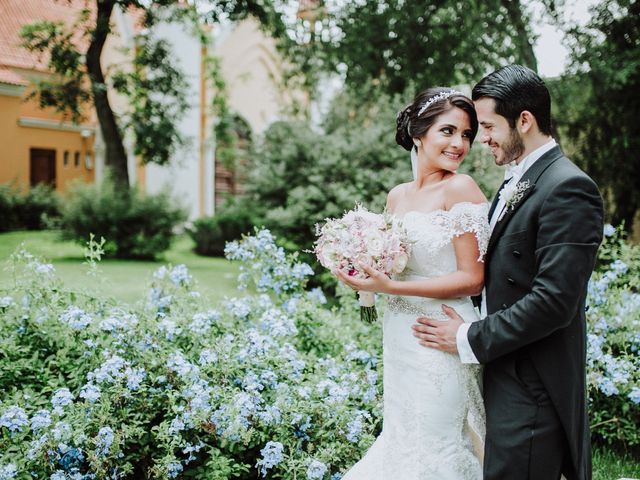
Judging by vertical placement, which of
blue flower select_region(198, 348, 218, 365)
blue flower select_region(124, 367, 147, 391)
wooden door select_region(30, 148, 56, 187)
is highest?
wooden door select_region(30, 148, 56, 187)

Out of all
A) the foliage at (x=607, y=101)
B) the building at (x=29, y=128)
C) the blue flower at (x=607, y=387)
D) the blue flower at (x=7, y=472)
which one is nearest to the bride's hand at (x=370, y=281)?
the blue flower at (x=7, y=472)

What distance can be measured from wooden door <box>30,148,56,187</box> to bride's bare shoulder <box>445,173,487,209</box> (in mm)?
22722

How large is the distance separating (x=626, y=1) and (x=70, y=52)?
37.5ft

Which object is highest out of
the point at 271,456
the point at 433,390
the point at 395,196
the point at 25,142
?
the point at 25,142

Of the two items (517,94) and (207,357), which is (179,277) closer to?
(207,357)

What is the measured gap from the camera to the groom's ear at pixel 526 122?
2.64m

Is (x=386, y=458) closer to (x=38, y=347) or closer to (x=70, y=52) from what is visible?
(x=38, y=347)

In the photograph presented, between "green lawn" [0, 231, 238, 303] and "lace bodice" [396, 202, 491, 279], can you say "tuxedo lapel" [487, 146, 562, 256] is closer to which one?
"lace bodice" [396, 202, 491, 279]

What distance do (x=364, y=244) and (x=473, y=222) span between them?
1.54ft

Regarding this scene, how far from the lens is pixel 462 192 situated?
294cm

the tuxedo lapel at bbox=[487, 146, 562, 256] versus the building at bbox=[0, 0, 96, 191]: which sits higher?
the building at bbox=[0, 0, 96, 191]

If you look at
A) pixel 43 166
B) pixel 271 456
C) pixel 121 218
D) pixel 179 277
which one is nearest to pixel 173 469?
pixel 271 456

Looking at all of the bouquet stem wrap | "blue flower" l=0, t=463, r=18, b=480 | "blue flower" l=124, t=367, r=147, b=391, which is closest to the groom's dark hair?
the bouquet stem wrap

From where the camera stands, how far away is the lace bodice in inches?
112
